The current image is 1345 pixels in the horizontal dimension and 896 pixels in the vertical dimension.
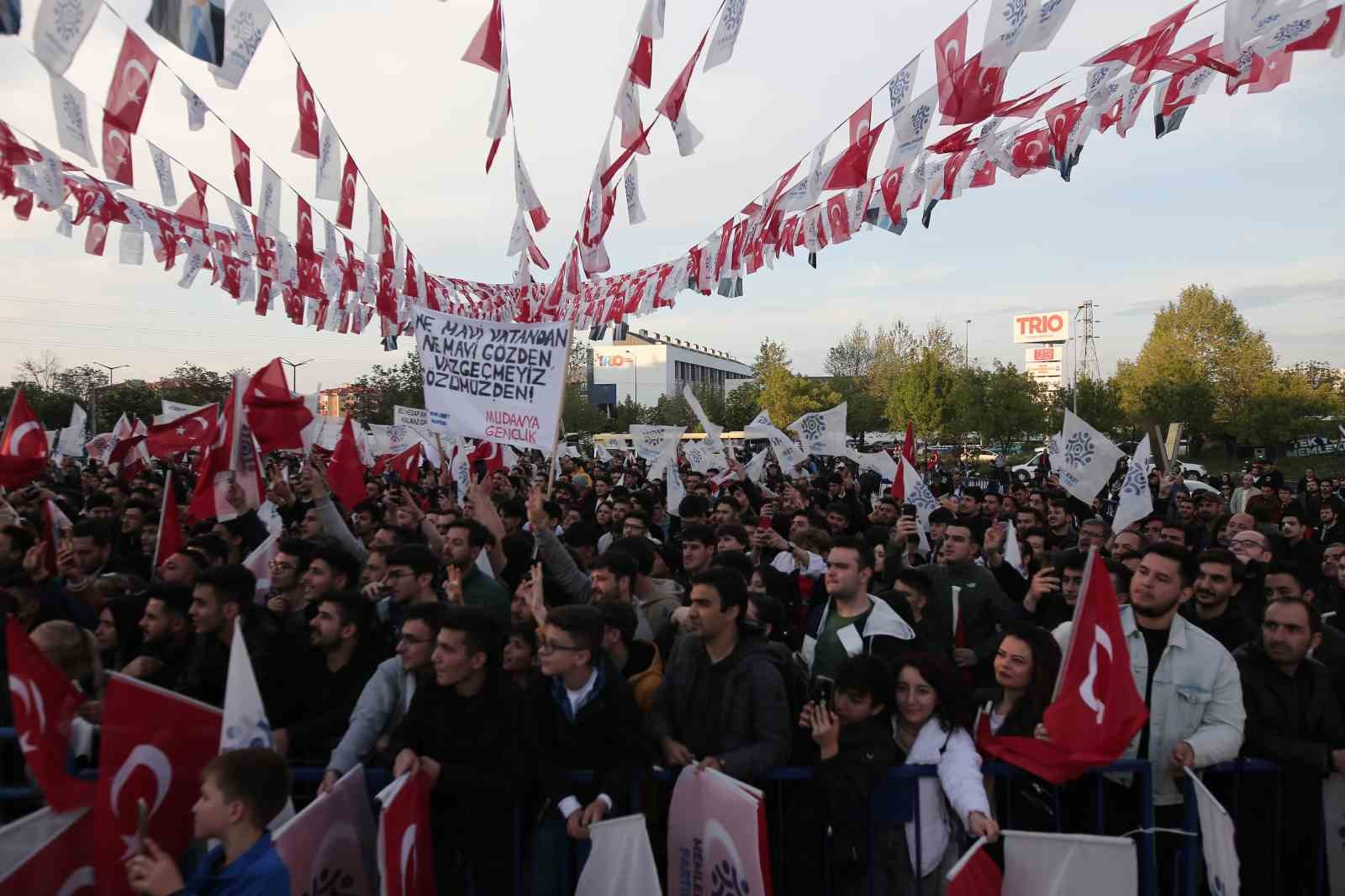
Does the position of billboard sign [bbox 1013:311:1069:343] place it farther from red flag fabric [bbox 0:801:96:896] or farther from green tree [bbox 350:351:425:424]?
red flag fabric [bbox 0:801:96:896]

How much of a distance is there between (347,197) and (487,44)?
2930 millimetres

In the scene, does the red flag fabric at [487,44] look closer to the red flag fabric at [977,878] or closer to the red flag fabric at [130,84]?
the red flag fabric at [130,84]

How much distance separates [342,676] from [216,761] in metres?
1.45

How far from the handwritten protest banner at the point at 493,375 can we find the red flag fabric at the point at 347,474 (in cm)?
311

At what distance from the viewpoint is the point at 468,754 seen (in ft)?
12.7

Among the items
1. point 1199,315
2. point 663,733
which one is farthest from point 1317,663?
point 1199,315

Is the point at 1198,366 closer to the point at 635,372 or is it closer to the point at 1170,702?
the point at 1170,702

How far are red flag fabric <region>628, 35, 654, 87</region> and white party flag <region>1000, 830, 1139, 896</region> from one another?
6.29 meters

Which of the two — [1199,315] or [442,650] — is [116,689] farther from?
[1199,315]

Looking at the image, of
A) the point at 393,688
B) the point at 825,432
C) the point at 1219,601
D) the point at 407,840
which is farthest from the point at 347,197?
the point at 825,432

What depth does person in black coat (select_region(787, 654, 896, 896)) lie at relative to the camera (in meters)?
3.76

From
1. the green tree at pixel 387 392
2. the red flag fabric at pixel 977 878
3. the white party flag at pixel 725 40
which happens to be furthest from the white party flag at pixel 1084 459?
the green tree at pixel 387 392

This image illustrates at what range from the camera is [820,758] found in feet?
12.8

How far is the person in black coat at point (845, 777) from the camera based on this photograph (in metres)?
3.76
